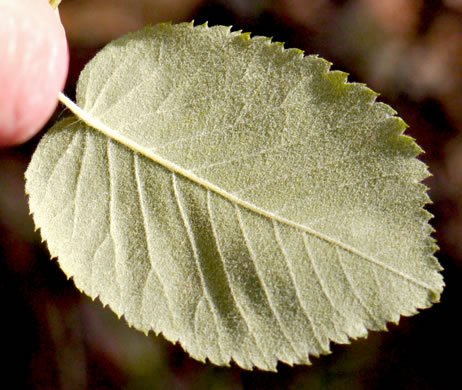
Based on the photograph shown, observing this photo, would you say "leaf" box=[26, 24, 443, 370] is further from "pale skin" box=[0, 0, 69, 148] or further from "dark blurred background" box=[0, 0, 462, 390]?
"dark blurred background" box=[0, 0, 462, 390]

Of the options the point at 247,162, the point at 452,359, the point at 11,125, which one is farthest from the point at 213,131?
the point at 452,359

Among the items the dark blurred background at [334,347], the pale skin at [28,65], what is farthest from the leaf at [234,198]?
the dark blurred background at [334,347]

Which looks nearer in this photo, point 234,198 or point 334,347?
point 234,198

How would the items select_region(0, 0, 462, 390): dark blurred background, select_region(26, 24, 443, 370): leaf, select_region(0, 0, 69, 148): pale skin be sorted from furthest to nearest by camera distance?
select_region(0, 0, 462, 390): dark blurred background < select_region(0, 0, 69, 148): pale skin < select_region(26, 24, 443, 370): leaf

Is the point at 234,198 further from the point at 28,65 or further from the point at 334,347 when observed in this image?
the point at 334,347

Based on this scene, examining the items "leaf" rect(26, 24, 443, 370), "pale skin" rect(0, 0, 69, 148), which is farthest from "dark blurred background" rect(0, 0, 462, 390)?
"leaf" rect(26, 24, 443, 370)

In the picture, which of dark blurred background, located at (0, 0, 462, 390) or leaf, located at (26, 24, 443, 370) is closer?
leaf, located at (26, 24, 443, 370)

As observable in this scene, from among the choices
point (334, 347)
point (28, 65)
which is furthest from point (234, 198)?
point (334, 347)
